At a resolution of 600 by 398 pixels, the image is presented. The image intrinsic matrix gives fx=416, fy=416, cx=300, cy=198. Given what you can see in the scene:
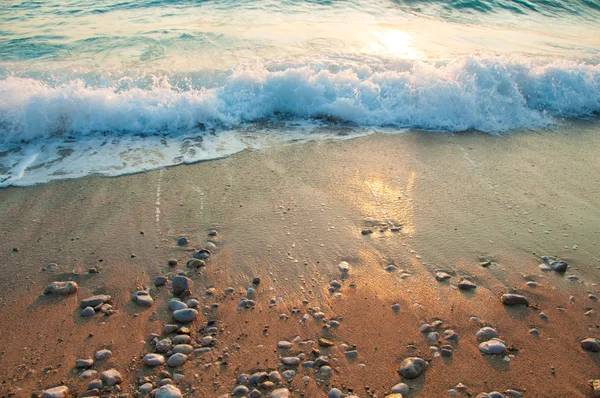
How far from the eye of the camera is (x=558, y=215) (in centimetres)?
406

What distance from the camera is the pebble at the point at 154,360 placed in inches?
97.7

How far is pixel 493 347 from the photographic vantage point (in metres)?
2.60

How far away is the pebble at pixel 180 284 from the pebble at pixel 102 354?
0.61 metres

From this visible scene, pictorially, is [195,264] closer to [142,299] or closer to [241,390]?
[142,299]

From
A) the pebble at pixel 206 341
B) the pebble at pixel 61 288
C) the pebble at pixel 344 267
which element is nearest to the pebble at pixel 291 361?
the pebble at pixel 206 341

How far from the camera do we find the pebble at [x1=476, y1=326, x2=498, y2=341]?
2.71m

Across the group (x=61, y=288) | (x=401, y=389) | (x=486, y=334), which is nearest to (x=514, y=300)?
(x=486, y=334)

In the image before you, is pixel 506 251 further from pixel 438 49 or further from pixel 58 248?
pixel 438 49

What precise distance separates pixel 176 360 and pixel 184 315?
1.23 ft

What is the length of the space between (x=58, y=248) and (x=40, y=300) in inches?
26.2

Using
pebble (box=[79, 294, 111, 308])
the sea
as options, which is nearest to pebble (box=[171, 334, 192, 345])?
pebble (box=[79, 294, 111, 308])

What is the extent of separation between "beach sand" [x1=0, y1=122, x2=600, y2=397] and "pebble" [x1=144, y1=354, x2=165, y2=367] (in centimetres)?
4

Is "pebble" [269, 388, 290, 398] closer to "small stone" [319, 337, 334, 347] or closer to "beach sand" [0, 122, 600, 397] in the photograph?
"beach sand" [0, 122, 600, 397]

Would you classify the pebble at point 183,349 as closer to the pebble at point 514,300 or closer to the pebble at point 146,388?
the pebble at point 146,388
